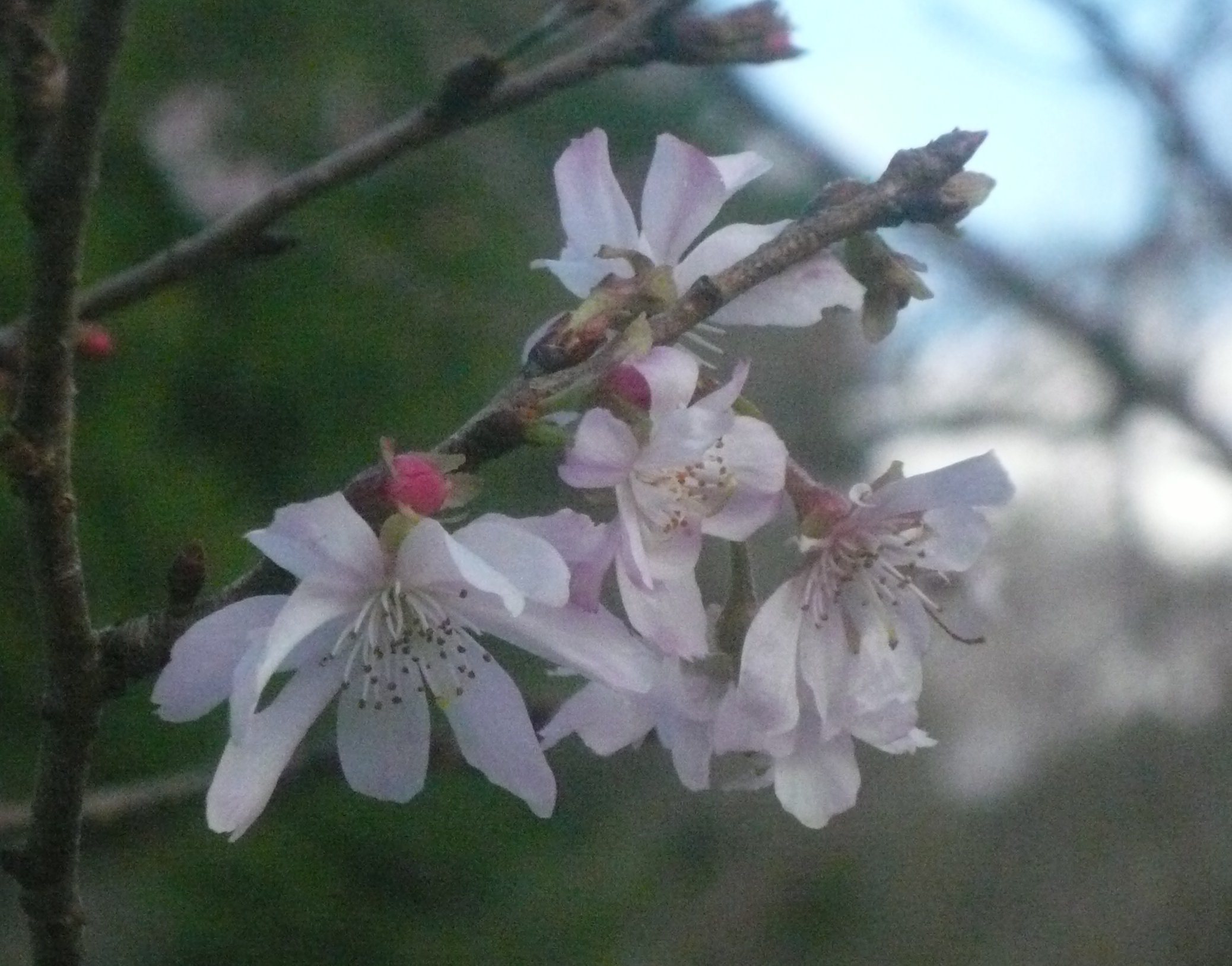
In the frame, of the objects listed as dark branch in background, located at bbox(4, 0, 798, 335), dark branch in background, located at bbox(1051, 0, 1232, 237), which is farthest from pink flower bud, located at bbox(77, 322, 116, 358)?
dark branch in background, located at bbox(1051, 0, 1232, 237)

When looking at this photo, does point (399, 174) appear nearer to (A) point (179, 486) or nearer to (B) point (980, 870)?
(A) point (179, 486)

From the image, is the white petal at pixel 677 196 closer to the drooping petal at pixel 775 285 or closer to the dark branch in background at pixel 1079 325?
the drooping petal at pixel 775 285

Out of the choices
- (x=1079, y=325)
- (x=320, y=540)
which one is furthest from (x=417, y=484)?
(x=1079, y=325)

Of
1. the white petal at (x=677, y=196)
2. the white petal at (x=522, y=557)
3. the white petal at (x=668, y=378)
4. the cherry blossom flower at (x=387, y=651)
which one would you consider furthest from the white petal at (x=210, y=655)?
the white petal at (x=677, y=196)

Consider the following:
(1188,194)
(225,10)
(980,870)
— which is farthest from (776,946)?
(225,10)

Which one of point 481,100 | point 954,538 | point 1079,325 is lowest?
point 1079,325

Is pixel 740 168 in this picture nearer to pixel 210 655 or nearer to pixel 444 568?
pixel 444 568

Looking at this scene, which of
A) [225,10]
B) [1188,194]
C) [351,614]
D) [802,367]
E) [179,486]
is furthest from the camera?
[802,367]
